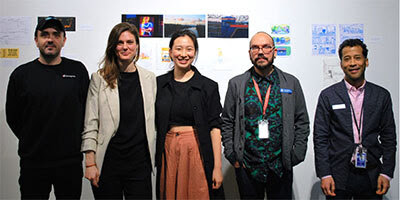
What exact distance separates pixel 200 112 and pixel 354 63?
113 cm

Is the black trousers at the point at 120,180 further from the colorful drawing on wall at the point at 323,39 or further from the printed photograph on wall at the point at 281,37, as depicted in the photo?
the colorful drawing on wall at the point at 323,39

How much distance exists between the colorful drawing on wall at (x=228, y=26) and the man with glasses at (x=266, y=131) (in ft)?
2.60

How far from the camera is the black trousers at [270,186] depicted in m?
1.99

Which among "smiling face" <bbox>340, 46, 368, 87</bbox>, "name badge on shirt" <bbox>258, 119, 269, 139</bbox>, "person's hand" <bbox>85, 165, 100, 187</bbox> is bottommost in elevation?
"person's hand" <bbox>85, 165, 100, 187</bbox>

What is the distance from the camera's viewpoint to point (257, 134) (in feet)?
6.50

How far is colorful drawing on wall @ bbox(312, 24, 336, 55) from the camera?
285 cm

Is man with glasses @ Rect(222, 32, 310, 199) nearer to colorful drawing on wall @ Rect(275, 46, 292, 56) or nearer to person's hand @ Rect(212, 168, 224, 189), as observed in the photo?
person's hand @ Rect(212, 168, 224, 189)

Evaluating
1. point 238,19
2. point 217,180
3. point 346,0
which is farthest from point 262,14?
point 217,180

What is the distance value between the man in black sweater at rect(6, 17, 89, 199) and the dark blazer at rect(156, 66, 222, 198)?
0.55 m

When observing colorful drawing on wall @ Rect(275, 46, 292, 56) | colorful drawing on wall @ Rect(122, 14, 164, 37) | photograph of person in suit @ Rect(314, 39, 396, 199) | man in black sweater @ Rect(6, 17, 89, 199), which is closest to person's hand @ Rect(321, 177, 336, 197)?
photograph of person in suit @ Rect(314, 39, 396, 199)

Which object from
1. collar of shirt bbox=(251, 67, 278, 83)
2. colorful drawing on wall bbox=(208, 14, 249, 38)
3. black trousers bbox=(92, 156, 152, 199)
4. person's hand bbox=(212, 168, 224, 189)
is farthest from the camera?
colorful drawing on wall bbox=(208, 14, 249, 38)

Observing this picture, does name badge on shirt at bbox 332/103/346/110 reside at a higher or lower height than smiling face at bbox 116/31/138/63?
lower

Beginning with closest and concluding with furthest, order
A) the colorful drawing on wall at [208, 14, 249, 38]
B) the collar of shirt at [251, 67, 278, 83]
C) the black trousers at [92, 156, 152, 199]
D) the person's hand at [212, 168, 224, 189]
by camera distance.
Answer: the black trousers at [92, 156, 152, 199] → the person's hand at [212, 168, 224, 189] → the collar of shirt at [251, 67, 278, 83] → the colorful drawing on wall at [208, 14, 249, 38]

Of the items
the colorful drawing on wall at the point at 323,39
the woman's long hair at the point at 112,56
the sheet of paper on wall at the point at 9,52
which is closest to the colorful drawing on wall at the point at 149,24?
the woman's long hair at the point at 112,56
